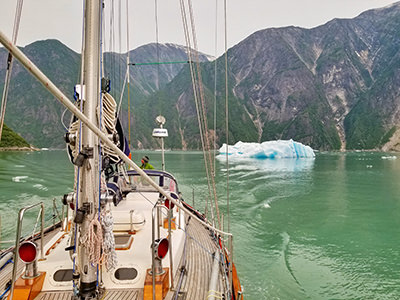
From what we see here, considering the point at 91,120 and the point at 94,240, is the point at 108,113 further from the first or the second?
the point at 94,240

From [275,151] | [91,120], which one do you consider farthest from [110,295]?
[275,151]

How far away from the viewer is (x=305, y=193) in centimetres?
2242

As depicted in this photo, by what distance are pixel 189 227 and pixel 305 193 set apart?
18257mm

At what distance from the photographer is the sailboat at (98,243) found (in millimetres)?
2746

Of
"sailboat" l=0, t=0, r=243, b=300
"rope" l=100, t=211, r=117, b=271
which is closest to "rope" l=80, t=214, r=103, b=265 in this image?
"sailboat" l=0, t=0, r=243, b=300

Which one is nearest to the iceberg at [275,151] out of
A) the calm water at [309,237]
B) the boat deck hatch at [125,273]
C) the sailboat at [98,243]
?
the calm water at [309,237]

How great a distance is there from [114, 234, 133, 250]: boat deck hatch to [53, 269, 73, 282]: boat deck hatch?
2.44 feet

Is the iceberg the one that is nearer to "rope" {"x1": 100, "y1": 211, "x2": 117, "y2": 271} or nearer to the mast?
"rope" {"x1": 100, "y1": 211, "x2": 117, "y2": 271}

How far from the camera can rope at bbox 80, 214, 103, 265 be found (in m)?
2.80

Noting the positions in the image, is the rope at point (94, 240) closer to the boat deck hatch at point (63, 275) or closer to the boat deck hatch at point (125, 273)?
the boat deck hatch at point (125, 273)

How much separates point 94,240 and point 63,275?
144 cm

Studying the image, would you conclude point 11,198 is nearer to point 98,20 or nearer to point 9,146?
point 98,20

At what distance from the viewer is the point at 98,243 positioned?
285cm

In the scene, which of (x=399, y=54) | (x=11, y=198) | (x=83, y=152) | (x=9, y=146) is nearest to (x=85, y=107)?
(x=83, y=152)
